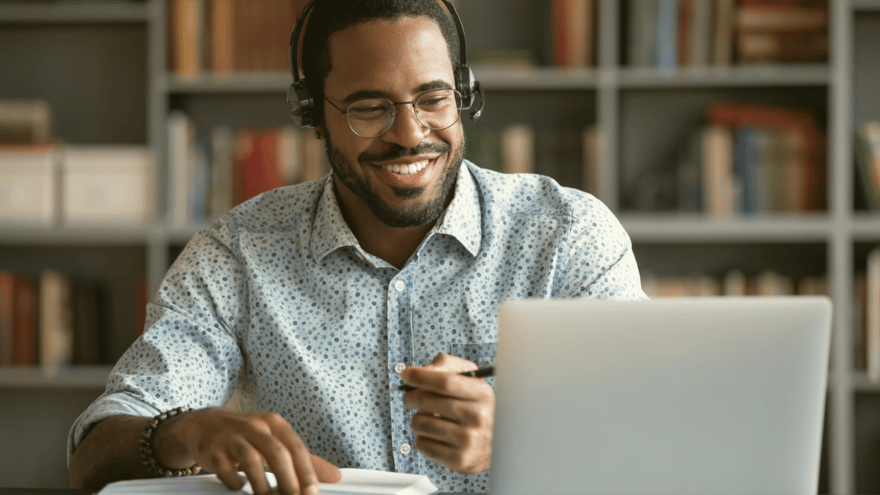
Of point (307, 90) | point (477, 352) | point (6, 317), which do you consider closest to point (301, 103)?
point (307, 90)

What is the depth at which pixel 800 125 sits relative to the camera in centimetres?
232

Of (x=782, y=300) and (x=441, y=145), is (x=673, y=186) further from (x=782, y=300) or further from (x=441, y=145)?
(x=782, y=300)

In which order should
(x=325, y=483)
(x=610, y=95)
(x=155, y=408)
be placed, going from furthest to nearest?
(x=610, y=95), (x=155, y=408), (x=325, y=483)

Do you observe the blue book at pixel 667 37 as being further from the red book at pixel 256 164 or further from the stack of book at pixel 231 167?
the red book at pixel 256 164

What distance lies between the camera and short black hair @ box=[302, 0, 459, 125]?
1.23m

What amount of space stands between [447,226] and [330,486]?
532 mm

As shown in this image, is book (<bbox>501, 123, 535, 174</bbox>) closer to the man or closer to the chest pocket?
the man

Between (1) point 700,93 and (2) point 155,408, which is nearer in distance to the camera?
(2) point 155,408

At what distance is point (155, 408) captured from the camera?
106cm

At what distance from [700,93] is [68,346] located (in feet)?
6.87

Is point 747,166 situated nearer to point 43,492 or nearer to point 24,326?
point 43,492

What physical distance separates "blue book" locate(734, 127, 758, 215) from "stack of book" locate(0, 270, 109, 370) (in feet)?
6.45

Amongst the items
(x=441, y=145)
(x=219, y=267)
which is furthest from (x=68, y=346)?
(x=441, y=145)

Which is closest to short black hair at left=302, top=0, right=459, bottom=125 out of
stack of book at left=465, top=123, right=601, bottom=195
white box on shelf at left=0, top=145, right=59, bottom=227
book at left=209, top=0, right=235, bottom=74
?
stack of book at left=465, top=123, right=601, bottom=195
